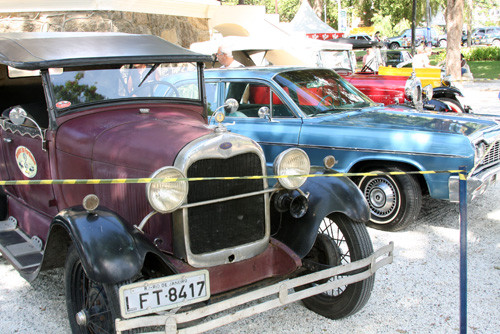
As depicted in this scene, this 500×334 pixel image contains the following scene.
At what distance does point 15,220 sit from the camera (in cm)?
430

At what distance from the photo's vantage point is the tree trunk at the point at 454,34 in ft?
56.1

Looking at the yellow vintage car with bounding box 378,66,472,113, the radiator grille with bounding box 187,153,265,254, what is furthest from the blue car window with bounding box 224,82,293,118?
the yellow vintage car with bounding box 378,66,472,113

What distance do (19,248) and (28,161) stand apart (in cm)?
70

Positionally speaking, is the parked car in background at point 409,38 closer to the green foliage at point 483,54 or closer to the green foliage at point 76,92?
the green foliage at point 483,54

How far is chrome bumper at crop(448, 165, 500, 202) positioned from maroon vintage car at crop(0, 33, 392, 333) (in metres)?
1.60

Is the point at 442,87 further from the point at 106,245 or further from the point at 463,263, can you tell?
the point at 106,245

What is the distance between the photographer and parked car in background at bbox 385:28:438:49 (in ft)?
120

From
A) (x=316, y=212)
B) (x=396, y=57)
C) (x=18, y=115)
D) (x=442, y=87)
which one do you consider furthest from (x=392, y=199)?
(x=396, y=57)

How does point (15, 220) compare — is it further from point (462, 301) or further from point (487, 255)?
point (487, 255)

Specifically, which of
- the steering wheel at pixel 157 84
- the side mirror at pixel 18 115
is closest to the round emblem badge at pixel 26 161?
the side mirror at pixel 18 115

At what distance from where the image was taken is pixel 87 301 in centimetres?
288

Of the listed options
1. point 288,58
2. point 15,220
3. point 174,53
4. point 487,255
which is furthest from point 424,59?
point 15,220

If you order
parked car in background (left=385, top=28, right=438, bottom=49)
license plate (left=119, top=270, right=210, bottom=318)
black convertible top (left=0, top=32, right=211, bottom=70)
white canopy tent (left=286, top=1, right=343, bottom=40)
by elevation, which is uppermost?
parked car in background (left=385, top=28, right=438, bottom=49)

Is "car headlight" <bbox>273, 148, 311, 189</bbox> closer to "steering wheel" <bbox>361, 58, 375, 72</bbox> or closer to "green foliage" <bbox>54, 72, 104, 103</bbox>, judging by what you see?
"green foliage" <bbox>54, 72, 104, 103</bbox>
